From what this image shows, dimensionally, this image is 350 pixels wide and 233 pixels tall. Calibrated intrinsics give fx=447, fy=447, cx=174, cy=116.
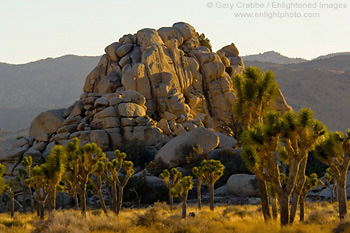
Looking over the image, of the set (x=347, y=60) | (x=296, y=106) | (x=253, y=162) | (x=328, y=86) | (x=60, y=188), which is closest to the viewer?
(x=253, y=162)

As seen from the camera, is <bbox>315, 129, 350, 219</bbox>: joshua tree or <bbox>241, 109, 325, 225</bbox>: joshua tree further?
<bbox>315, 129, 350, 219</bbox>: joshua tree

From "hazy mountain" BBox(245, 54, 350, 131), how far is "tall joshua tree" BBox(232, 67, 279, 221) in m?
96.3

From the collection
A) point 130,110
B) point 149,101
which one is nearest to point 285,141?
point 130,110

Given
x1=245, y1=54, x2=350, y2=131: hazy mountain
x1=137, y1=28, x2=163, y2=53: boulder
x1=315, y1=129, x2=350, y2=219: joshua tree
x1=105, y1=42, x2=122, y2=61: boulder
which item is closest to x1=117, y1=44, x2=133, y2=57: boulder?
x1=105, y1=42, x2=122, y2=61: boulder

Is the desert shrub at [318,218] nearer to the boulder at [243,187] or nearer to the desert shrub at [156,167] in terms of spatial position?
the boulder at [243,187]

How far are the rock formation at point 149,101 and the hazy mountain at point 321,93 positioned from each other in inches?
2108

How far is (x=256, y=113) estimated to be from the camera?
2294 centimetres

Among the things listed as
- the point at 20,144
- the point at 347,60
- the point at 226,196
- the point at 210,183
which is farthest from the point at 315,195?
the point at 347,60

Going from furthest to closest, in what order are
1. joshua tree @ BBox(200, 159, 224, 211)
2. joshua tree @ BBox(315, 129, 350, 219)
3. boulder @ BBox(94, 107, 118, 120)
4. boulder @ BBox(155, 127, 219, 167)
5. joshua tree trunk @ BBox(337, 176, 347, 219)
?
boulder @ BBox(94, 107, 118, 120) < boulder @ BBox(155, 127, 219, 167) < joshua tree @ BBox(200, 159, 224, 211) < joshua tree trunk @ BBox(337, 176, 347, 219) < joshua tree @ BBox(315, 129, 350, 219)

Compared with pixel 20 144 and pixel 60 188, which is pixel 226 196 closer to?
pixel 60 188

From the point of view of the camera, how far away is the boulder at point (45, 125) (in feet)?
184

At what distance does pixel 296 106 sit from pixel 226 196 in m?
87.5

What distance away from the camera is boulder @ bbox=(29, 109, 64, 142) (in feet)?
184

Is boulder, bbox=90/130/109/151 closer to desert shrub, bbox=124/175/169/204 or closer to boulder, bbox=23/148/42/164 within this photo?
boulder, bbox=23/148/42/164
